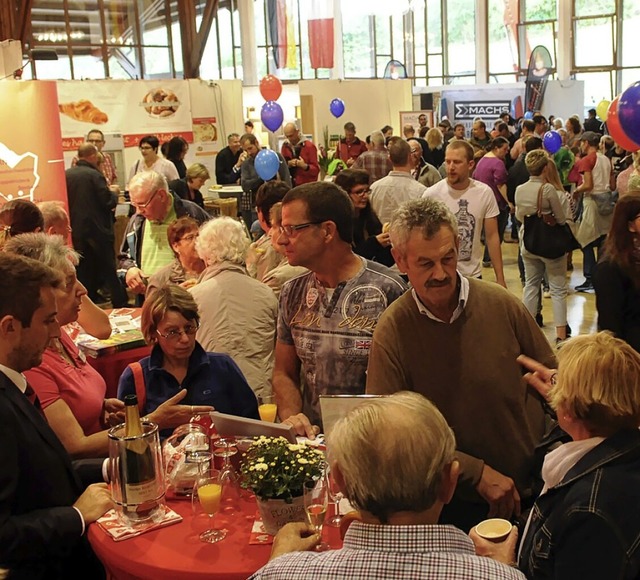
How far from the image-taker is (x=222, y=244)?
3.36m

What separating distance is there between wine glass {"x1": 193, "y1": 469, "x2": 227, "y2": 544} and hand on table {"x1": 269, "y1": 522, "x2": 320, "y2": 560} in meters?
0.31

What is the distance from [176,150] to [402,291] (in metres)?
6.16

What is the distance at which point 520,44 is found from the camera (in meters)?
20.7

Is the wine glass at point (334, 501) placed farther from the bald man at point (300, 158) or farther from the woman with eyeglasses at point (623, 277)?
the bald man at point (300, 158)

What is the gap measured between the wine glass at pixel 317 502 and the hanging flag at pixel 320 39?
56.6ft

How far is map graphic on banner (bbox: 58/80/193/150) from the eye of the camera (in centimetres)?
1133

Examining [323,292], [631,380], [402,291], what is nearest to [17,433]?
[323,292]

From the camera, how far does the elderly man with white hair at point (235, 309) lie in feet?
10.8

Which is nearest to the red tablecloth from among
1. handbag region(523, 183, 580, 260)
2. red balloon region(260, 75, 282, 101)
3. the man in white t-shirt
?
the man in white t-shirt

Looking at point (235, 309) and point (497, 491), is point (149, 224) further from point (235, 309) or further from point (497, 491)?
point (497, 491)

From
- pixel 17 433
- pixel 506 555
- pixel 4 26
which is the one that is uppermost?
pixel 4 26

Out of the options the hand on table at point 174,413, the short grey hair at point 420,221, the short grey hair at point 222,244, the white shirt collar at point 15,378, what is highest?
the short grey hair at point 420,221

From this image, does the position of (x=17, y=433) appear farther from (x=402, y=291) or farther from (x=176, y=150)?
(x=176, y=150)

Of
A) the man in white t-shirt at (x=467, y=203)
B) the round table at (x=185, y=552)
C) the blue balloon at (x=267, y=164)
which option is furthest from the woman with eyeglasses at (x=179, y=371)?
the blue balloon at (x=267, y=164)
